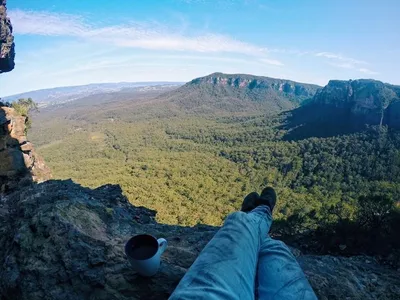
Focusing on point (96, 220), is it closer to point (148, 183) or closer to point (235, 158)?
point (148, 183)

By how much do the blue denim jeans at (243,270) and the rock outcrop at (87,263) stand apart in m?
0.86

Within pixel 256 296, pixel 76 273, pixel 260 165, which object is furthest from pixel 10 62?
pixel 260 165

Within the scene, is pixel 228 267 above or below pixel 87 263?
above

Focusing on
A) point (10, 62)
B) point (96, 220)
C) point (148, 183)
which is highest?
point (10, 62)

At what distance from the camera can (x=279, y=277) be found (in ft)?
6.63

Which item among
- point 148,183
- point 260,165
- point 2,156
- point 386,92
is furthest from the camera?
point 386,92

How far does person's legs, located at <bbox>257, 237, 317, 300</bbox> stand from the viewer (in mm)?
1927

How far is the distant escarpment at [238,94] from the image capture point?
4641 inches

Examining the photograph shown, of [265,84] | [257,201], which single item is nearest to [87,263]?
[257,201]

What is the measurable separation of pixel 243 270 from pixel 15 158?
1205cm

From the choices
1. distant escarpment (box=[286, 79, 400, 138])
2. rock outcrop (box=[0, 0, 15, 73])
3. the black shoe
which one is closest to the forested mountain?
distant escarpment (box=[286, 79, 400, 138])

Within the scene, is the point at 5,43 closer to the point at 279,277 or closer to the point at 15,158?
the point at 15,158

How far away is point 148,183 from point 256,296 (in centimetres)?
4138

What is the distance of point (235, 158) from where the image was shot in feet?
184
